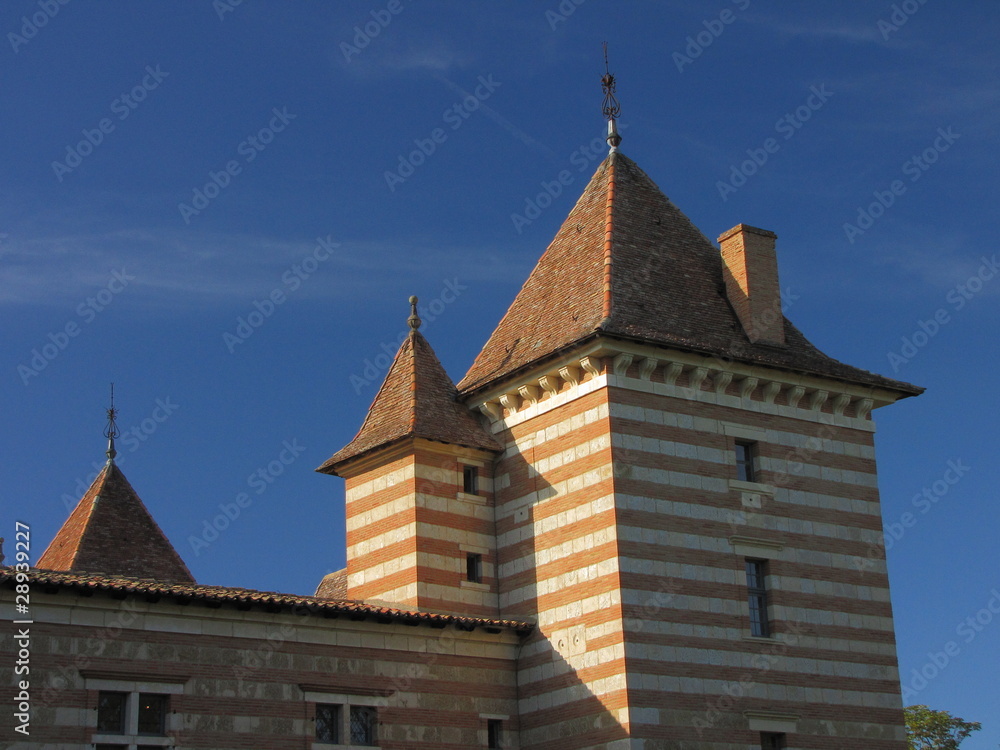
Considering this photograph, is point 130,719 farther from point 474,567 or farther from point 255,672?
point 474,567

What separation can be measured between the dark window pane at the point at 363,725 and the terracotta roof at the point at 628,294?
7.50 metres

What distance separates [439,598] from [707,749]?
18.8 ft

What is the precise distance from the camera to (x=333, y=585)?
35.3m

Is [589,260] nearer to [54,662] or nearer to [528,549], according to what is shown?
[528,549]

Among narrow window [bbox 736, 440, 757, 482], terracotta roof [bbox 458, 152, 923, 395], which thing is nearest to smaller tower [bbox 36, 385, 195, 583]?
terracotta roof [bbox 458, 152, 923, 395]

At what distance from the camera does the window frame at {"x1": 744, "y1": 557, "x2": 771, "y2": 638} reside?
1049 inches

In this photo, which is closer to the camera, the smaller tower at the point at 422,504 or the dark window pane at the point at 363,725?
the dark window pane at the point at 363,725

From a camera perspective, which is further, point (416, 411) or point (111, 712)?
point (416, 411)

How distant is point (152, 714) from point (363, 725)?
3.90 metres

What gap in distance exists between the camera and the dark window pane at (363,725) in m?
24.2

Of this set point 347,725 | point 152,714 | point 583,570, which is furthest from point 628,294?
point 152,714

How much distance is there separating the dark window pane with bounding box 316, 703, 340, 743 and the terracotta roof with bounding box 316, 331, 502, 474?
234 inches

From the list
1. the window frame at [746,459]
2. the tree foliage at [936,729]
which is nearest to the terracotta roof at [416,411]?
the window frame at [746,459]

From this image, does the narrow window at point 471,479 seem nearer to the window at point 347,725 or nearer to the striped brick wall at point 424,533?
the striped brick wall at point 424,533
